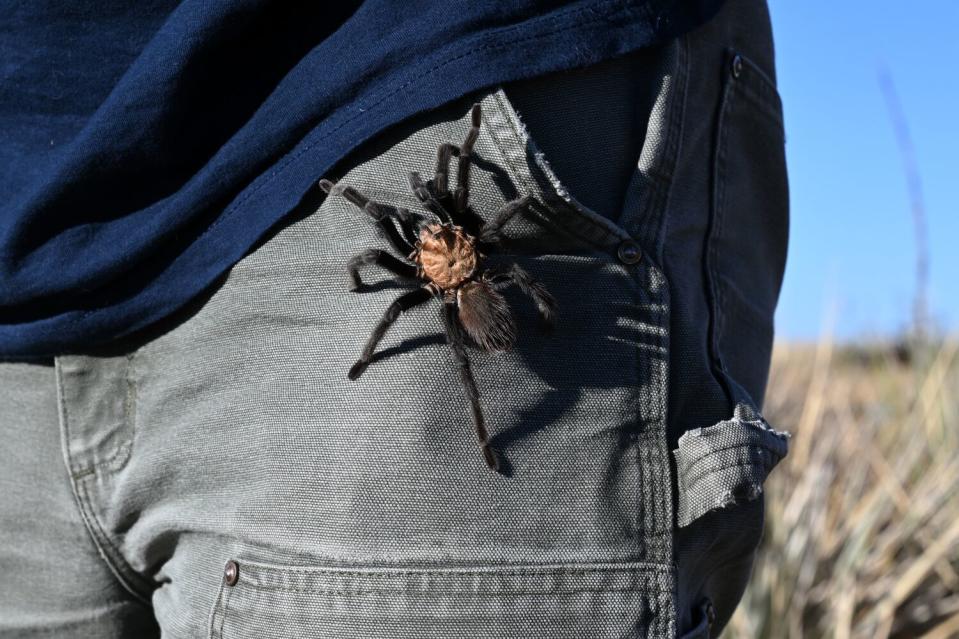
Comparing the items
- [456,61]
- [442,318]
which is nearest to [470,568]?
[442,318]

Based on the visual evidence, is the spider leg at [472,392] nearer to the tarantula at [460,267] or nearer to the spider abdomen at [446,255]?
the tarantula at [460,267]

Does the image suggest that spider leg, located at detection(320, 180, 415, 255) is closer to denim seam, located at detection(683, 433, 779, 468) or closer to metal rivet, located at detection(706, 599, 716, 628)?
denim seam, located at detection(683, 433, 779, 468)

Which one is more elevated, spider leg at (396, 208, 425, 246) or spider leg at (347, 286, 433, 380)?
spider leg at (396, 208, 425, 246)

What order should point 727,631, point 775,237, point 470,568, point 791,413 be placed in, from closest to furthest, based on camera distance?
point 470,568, point 775,237, point 727,631, point 791,413

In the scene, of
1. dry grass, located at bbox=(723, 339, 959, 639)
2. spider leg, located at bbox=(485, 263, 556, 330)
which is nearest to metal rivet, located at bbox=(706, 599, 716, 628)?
spider leg, located at bbox=(485, 263, 556, 330)

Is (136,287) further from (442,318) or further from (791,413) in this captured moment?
(791,413)

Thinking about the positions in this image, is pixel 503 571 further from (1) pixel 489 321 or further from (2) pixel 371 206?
(2) pixel 371 206

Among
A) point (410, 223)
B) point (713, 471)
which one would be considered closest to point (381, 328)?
A: point (410, 223)
